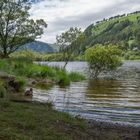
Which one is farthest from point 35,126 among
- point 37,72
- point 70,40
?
point 70,40

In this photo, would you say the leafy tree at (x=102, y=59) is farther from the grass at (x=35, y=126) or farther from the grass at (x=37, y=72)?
the grass at (x=35, y=126)

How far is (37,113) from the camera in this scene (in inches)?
500

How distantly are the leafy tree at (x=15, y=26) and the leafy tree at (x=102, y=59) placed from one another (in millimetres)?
14849

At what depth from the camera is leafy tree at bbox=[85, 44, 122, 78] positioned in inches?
2168

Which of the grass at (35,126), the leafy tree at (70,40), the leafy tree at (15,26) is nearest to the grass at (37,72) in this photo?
the leafy tree at (15,26)

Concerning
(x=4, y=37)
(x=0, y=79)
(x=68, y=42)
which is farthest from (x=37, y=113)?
(x=68, y=42)

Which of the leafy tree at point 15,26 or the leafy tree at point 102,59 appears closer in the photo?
the leafy tree at point 15,26

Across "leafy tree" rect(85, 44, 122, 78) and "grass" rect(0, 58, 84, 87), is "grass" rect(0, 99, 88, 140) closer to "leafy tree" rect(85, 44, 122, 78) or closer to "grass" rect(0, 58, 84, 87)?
"grass" rect(0, 58, 84, 87)

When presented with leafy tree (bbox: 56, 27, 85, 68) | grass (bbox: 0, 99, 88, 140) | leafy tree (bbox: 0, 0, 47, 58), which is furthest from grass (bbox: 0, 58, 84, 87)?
grass (bbox: 0, 99, 88, 140)

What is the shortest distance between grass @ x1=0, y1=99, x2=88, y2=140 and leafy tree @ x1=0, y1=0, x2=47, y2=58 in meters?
28.5

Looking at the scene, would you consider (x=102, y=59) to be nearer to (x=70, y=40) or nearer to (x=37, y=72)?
(x=70, y=40)

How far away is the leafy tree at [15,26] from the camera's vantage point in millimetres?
40406

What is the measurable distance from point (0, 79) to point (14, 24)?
1988cm

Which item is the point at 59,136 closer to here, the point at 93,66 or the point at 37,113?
the point at 37,113
